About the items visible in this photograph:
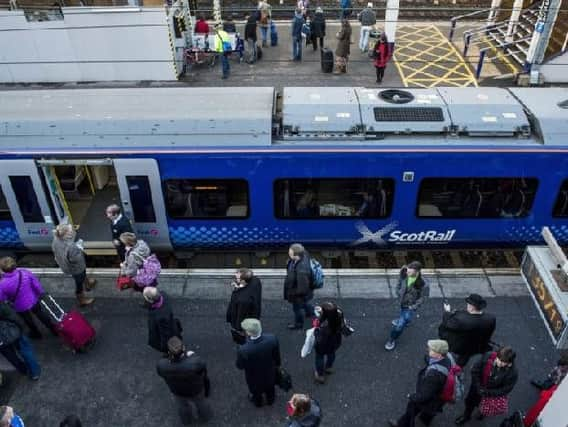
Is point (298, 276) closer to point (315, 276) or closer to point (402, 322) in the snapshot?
point (315, 276)

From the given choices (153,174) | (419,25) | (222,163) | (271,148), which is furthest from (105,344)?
(419,25)

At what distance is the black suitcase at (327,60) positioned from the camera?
17438 mm

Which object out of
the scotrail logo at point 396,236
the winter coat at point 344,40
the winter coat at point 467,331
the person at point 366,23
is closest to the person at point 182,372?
the winter coat at point 467,331

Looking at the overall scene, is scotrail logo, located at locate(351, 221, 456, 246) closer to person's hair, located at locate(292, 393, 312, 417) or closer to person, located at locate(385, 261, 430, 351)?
person, located at locate(385, 261, 430, 351)

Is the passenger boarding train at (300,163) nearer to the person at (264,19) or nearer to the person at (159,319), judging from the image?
the person at (159,319)

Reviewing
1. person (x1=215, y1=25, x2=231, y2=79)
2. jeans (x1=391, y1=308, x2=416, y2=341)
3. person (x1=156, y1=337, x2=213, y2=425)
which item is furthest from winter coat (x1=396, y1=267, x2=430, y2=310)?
person (x1=215, y1=25, x2=231, y2=79)

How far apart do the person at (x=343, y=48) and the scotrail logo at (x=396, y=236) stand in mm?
9376

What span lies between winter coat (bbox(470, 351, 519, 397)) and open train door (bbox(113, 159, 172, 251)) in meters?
5.38

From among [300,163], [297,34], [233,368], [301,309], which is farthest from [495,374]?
[297,34]

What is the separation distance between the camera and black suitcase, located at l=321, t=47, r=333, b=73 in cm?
1744

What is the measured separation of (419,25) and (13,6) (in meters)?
15.1

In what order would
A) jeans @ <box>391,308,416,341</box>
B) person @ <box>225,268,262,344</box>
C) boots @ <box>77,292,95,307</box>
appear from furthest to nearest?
1. boots @ <box>77,292,95,307</box>
2. jeans @ <box>391,308,416,341</box>
3. person @ <box>225,268,262,344</box>

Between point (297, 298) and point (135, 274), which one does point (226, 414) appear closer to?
point (297, 298)

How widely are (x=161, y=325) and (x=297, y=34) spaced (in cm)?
1403
